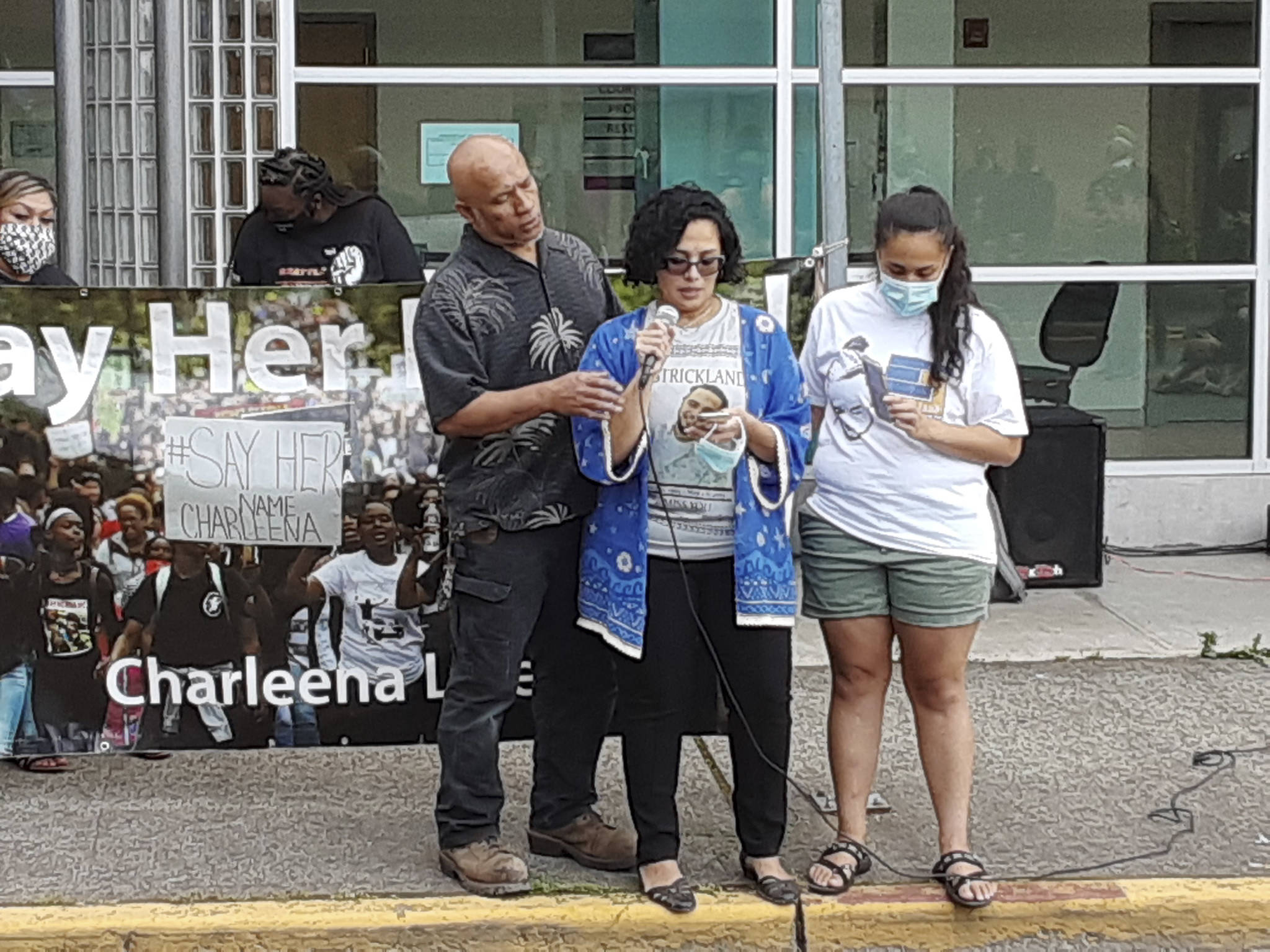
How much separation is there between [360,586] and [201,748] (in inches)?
26.9

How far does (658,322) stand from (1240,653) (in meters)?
3.88

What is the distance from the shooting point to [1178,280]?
9727mm

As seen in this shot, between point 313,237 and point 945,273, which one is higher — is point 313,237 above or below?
above

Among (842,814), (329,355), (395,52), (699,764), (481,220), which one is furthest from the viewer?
(395,52)

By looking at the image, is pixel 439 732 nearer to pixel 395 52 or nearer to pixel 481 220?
pixel 481 220

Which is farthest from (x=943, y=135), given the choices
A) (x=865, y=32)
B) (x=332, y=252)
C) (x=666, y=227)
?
(x=666, y=227)

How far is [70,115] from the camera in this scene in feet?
22.6

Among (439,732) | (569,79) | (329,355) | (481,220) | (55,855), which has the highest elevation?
(569,79)

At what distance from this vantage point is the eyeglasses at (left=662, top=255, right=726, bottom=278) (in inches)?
183

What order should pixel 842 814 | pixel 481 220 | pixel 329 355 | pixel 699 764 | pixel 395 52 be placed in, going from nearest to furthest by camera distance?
pixel 481 220, pixel 842 814, pixel 329 355, pixel 699 764, pixel 395 52

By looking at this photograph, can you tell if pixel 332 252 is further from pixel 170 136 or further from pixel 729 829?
pixel 729 829

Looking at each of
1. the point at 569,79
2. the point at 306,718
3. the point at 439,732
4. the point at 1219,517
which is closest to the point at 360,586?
the point at 306,718

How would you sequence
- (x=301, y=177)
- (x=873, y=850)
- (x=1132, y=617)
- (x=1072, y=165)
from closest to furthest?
(x=873, y=850) → (x=301, y=177) → (x=1132, y=617) → (x=1072, y=165)

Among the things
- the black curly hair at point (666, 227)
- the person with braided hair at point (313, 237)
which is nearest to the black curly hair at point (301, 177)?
the person with braided hair at point (313, 237)
